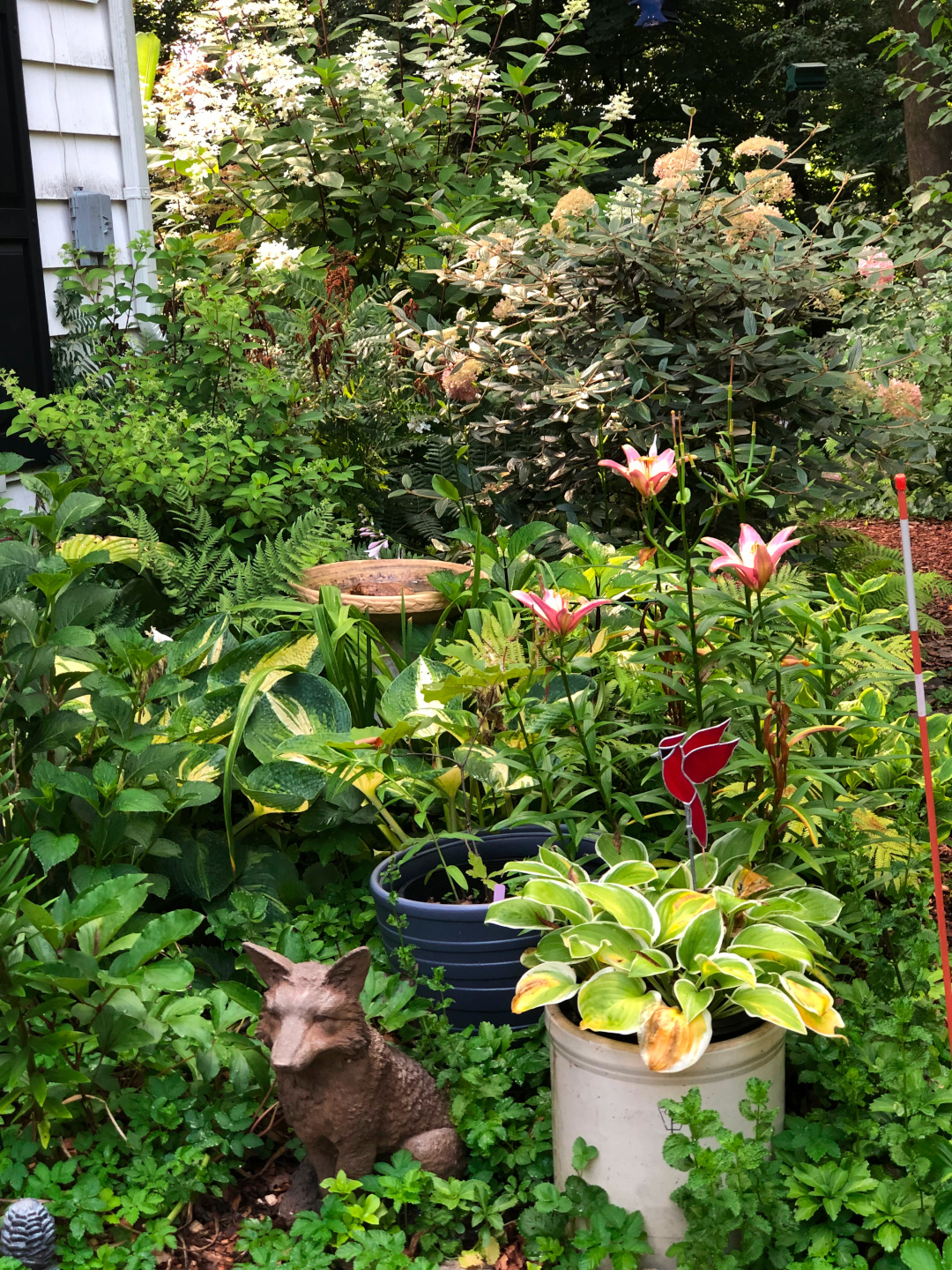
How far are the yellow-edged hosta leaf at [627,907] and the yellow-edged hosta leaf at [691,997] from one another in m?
0.11

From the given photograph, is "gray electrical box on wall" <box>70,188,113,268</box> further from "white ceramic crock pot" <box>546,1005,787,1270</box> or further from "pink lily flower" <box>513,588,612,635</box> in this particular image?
"white ceramic crock pot" <box>546,1005,787,1270</box>

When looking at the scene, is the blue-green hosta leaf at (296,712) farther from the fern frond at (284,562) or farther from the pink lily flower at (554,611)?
the pink lily flower at (554,611)

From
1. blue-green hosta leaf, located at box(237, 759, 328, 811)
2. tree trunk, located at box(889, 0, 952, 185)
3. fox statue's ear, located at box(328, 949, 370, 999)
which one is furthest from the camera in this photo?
tree trunk, located at box(889, 0, 952, 185)

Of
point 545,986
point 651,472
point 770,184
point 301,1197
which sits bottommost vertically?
point 301,1197

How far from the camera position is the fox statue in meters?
1.66

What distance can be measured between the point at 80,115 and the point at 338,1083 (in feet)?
13.1

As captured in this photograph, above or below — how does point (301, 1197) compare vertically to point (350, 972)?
below

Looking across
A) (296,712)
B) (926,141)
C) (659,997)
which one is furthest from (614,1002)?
(926,141)


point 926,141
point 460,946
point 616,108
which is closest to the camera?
point 460,946

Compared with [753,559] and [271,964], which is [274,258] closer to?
[753,559]

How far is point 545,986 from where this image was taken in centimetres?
174

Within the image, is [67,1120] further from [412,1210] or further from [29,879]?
[412,1210]

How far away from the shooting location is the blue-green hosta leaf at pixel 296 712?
2.59 metres

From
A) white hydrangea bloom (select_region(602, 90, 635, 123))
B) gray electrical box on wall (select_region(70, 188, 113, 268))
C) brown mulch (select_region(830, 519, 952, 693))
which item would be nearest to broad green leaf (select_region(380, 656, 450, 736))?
brown mulch (select_region(830, 519, 952, 693))
